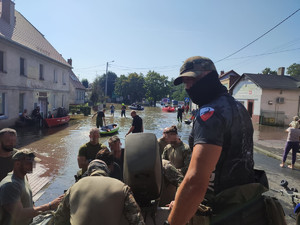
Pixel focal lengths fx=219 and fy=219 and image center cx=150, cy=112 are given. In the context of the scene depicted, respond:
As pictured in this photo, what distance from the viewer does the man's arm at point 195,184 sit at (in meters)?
1.52

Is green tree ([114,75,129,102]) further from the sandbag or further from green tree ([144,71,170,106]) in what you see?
the sandbag

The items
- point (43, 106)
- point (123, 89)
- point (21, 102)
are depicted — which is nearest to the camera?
point (21, 102)

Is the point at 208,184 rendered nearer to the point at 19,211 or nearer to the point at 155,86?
the point at 19,211

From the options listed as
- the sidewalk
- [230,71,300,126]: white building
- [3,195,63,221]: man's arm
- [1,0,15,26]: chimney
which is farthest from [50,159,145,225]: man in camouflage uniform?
[230,71,300,126]: white building

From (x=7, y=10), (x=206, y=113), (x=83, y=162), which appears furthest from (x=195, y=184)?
(x=7, y=10)

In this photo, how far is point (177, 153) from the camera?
4.57 meters

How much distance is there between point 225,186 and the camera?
177cm

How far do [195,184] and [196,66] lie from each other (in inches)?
38.2

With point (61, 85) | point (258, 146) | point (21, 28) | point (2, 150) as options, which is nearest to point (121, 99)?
point (61, 85)

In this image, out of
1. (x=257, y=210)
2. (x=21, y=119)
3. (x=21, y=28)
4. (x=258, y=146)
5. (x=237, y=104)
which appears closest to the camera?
(x=257, y=210)

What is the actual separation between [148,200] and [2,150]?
2.66 metres

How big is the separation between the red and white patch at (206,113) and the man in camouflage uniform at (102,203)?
3.20ft

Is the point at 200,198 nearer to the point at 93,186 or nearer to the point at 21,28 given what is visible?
the point at 93,186

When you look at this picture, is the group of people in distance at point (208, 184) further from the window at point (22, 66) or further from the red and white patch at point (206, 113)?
the window at point (22, 66)
